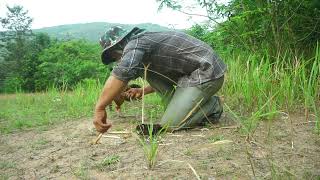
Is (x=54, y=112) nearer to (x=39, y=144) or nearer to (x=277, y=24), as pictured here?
(x=39, y=144)

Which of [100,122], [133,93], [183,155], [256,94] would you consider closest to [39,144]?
[100,122]

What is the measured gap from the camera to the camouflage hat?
3300mm

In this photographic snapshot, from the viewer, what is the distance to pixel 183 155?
2.49 metres

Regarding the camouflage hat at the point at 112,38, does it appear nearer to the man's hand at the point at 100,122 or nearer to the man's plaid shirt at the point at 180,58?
the man's plaid shirt at the point at 180,58

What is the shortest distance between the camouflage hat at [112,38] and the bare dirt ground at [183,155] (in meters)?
0.73

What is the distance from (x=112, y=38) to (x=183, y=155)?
4.35 feet

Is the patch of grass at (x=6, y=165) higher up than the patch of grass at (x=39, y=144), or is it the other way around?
the patch of grass at (x=6, y=165)

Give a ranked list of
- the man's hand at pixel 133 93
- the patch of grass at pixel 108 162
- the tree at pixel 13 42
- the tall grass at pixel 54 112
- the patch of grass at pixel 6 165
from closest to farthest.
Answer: the patch of grass at pixel 108 162 → the patch of grass at pixel 6 165 → the man's hand at pixel 133 93 → the tall grass at pixel 54 112 → the tree at pixel 13 42

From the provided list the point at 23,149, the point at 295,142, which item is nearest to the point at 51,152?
the point at 23,149

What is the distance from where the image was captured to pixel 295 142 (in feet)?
8.89

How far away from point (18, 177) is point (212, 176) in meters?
1.22

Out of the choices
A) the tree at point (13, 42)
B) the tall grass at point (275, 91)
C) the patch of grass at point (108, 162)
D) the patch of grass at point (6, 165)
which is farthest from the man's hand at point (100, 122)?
the tree at point (13, 42)

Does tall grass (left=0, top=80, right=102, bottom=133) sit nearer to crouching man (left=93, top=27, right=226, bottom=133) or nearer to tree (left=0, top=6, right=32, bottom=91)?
crouching man (left=93, top=27, right=226, bottom=133)

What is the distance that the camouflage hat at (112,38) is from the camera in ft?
10.8
